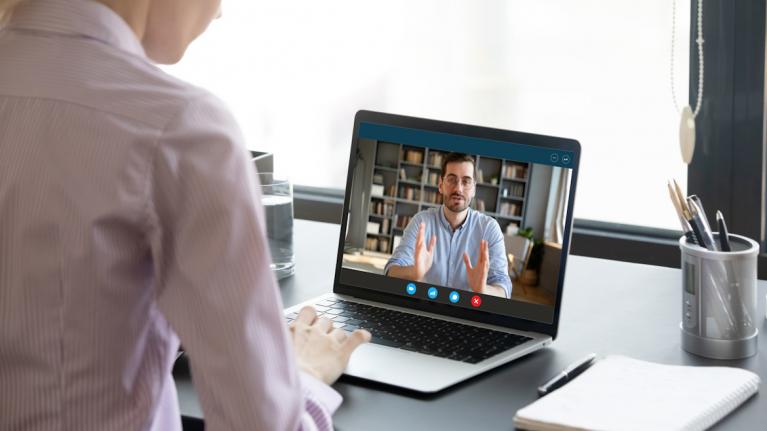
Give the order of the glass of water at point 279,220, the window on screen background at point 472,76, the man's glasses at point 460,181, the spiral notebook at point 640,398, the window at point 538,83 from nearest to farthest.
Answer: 1. the spiral notebook at point 640,398
2. the man's glasses at point 460,181
3. the glass of water at point 279,220
4. the window at point 538,83
5. the window on screen background at point 472,76

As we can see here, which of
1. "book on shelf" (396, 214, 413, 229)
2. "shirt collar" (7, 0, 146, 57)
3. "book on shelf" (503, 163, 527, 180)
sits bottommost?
"book on shelf" (396, 214, 413, 229)

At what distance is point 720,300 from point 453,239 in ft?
1.17

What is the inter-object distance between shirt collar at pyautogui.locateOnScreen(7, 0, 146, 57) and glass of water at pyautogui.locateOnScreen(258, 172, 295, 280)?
2.56ft

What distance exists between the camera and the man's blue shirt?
1299mm

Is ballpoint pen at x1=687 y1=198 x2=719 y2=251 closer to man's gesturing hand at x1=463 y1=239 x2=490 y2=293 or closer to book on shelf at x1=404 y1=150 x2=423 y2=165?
man's gesturing hand at x1=463 y1=239 x2=490 y2=293

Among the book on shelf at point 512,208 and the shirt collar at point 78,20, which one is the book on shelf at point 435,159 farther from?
the shirt collar at point 78,20

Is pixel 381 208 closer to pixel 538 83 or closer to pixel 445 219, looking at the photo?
pixel 445 219

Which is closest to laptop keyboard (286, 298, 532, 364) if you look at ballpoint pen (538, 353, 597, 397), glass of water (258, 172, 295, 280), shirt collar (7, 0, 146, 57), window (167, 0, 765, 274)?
ballpoint pen (538, 353, 597, 397)

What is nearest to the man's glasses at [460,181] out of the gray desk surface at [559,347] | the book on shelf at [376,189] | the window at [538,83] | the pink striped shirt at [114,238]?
the book on shelf at [376,189]

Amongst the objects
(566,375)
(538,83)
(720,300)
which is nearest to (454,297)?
(566,375)

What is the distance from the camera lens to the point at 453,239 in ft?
4.29

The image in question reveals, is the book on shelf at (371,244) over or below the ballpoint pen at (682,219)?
below

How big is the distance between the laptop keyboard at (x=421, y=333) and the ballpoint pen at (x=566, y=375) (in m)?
0.10

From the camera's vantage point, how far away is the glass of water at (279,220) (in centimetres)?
156
